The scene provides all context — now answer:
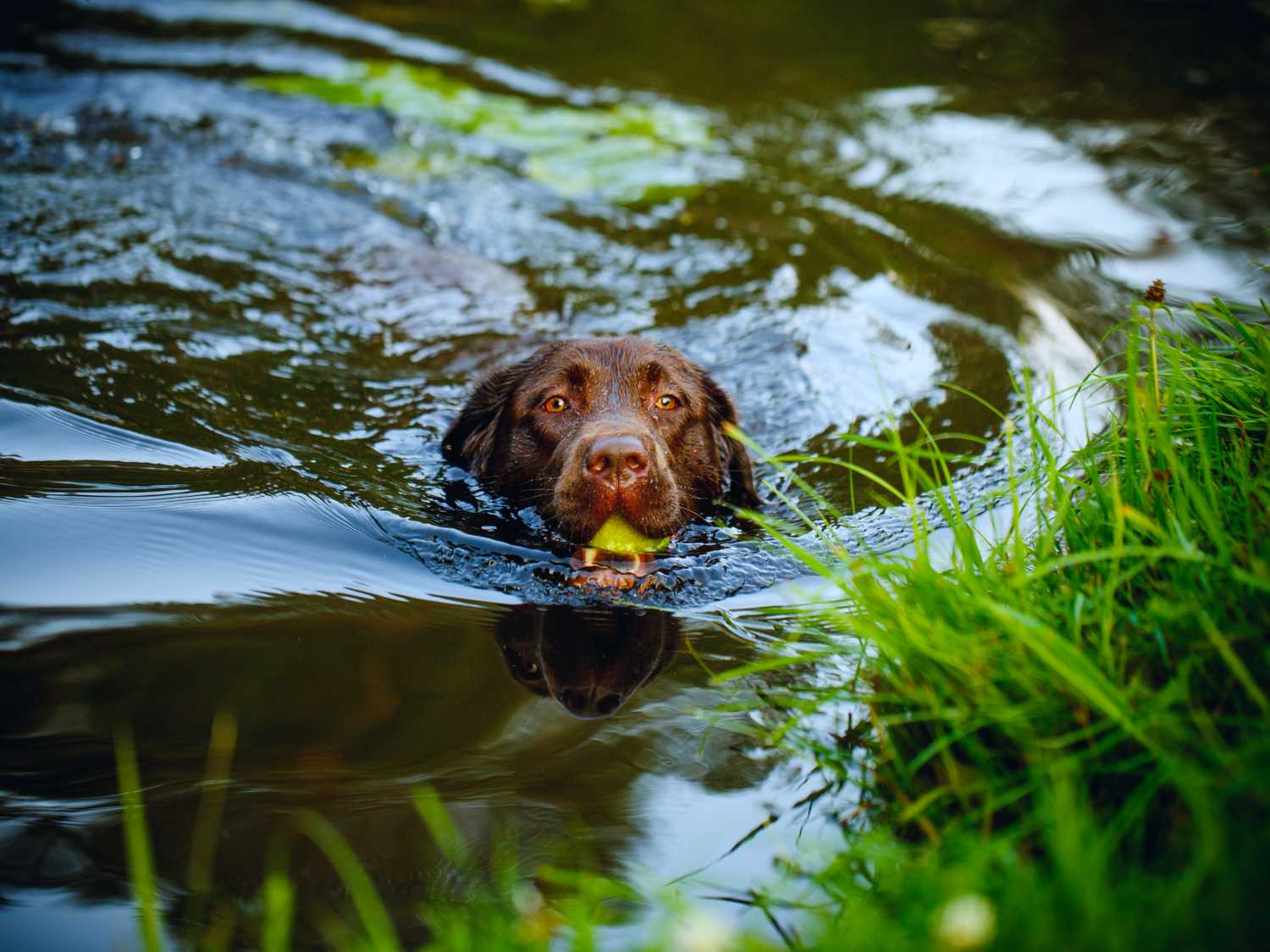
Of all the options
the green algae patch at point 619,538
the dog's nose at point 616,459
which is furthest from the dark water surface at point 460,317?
the dog's nose at point 616,459

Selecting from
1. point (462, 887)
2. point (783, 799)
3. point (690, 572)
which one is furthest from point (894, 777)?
point (690, 572)

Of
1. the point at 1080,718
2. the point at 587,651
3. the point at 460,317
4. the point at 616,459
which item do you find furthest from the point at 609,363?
the point at 1080,718

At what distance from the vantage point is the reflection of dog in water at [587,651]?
2.89 meters

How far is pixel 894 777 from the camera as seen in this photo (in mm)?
2318

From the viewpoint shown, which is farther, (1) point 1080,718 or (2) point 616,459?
→ (2) point 616,459

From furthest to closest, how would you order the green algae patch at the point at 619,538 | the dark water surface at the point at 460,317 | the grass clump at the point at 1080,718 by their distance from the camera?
the green algae patch at the point at 619,538
the dark water surface at the point at 460,317
the grass clump at the point at 1080,718

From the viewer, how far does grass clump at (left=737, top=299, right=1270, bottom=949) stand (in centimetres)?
159

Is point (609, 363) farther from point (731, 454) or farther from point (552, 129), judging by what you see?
point (552, 129)

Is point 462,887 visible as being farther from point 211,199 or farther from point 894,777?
point 211,199

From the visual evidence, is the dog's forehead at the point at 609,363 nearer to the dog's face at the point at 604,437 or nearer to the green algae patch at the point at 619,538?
the dog's face at the point at 604,437

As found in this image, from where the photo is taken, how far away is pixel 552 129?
8.62 metres

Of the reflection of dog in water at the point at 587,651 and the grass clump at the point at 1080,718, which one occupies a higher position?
the grass clump at the point at 1080,718

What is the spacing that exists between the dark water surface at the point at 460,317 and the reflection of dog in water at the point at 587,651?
0.01 metres

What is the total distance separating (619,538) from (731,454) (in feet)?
3.62
